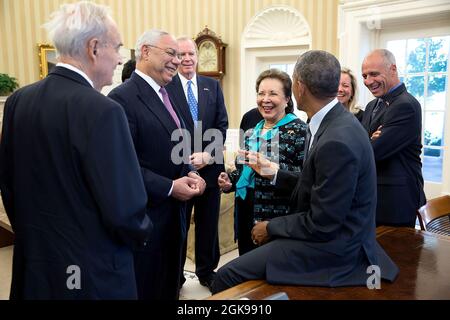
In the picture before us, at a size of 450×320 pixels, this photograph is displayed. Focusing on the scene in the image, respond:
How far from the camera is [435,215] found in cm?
239

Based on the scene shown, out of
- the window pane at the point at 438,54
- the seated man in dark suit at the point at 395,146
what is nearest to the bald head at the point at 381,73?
the seated man in dark suit at the point at 395,146

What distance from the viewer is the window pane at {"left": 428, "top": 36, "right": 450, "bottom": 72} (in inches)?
173

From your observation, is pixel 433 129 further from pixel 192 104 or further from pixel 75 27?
pixel 75 27

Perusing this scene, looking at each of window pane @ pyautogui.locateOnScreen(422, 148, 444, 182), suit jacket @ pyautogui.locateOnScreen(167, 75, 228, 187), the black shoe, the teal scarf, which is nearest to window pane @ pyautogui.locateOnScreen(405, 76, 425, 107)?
window pane @ pyautogui.locateOnScreen(422, 148, 444, 182)

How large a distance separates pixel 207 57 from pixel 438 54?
10.4 ft

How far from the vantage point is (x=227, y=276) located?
5.89 feet

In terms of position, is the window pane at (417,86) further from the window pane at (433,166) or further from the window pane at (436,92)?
the window pane at (433,166)

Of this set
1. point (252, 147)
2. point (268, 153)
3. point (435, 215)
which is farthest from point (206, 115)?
point (435, 215)

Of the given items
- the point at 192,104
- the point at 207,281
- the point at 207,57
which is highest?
the point at 207,57

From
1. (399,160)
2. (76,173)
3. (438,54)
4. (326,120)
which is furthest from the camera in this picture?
(438,54)

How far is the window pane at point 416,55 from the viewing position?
180 inches

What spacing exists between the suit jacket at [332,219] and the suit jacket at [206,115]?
1.20 metres

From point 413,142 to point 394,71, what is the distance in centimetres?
46
